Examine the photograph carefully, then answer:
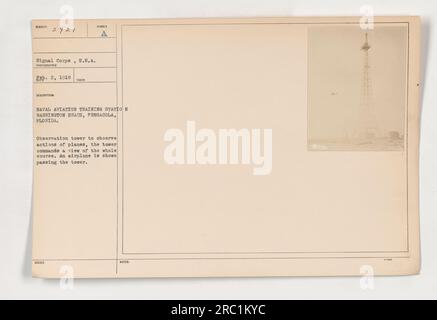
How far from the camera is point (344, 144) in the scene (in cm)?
51

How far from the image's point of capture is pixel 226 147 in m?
0.51

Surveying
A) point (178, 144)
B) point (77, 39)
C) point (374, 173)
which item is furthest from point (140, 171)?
point (374, 173)

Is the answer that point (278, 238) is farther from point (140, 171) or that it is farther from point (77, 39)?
point (77, 39)

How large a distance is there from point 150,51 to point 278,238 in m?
0.26

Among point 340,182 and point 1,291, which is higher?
point 340,182

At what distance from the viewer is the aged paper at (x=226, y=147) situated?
0.51 m

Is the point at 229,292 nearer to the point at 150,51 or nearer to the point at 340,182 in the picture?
the point at 340,182

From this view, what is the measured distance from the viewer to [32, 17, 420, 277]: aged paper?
51cm

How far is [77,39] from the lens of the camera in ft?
1.67

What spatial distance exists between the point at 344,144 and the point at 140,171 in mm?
239

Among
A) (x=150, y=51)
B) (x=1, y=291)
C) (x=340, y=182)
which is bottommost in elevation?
(x=1, y=291)

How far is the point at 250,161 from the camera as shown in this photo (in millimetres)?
511

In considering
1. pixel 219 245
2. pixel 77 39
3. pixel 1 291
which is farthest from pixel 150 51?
pixel 1 291

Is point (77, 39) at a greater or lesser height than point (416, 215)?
greater
